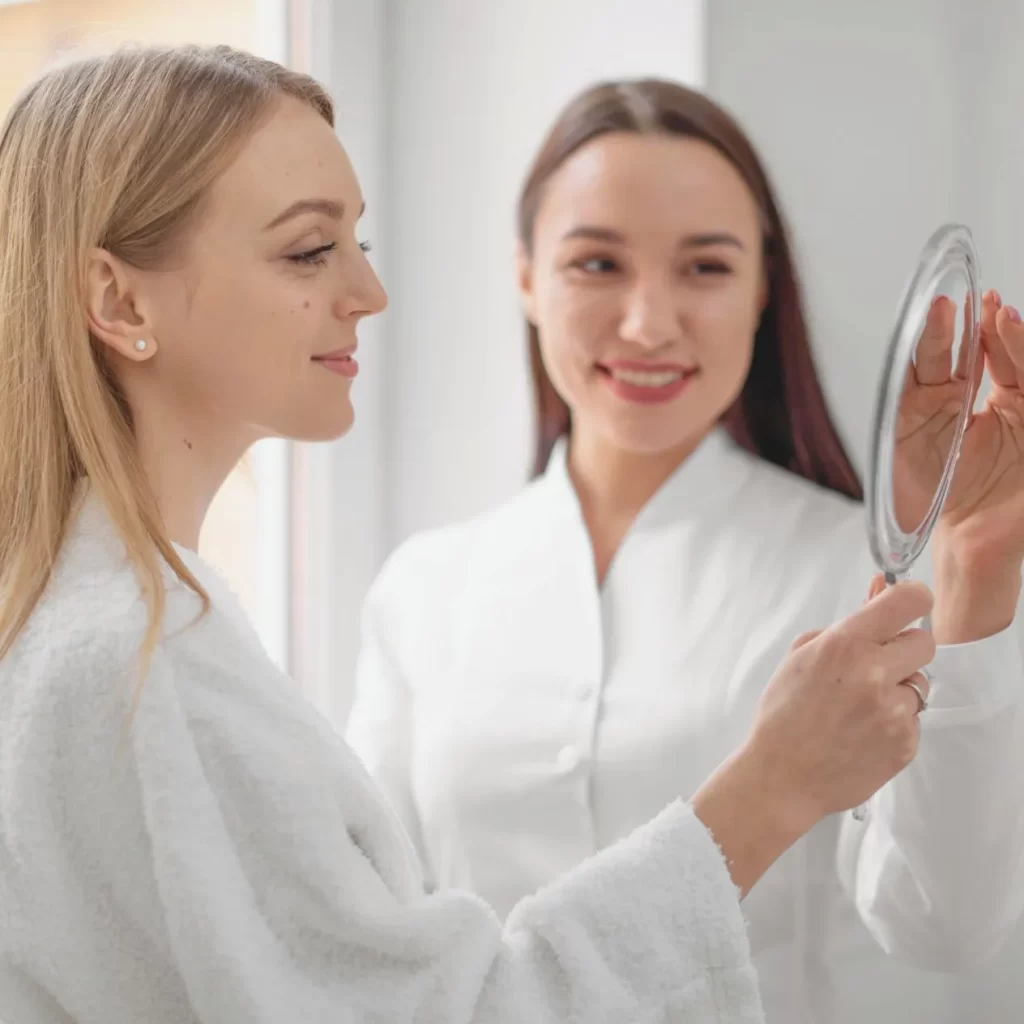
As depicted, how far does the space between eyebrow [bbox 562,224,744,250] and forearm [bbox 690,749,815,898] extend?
44 centimetres

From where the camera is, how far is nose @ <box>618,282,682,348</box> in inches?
39.0

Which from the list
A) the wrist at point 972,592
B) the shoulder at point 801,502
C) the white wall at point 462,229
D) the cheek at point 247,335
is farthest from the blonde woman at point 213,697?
the white wall at point 462,229

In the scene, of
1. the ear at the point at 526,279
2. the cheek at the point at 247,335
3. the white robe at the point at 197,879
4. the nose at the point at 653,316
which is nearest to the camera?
the white robe at the point at 197,879

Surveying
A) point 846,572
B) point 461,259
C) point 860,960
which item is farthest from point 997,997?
point 461,259

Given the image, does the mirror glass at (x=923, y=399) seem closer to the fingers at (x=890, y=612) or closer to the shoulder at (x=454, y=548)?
the fingers at (x=890, y=612)

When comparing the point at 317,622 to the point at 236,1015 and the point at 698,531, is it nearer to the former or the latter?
the point at 698,531

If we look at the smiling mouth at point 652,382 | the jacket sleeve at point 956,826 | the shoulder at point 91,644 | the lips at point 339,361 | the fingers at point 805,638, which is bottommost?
the jacket sleeve at point 956,826

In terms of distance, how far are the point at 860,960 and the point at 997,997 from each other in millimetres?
101

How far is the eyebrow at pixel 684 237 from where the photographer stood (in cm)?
100

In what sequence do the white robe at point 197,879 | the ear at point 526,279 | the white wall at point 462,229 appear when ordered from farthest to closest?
1. the white wall at point 462,229
2. the ear at point 526,279
3. the white robe at point 197,879

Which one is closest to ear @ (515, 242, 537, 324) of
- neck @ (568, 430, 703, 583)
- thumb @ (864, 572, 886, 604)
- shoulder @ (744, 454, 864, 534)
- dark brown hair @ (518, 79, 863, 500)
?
dark brown hair @ (518, 79, 863, 500)

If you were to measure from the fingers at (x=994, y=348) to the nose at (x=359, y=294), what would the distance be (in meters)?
0.38

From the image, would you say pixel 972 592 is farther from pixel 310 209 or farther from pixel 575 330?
pixel 310 209

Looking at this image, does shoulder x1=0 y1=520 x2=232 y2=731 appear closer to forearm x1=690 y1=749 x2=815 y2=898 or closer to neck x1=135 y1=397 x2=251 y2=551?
neck x1=135 y1=397 x2=251 y2=551
